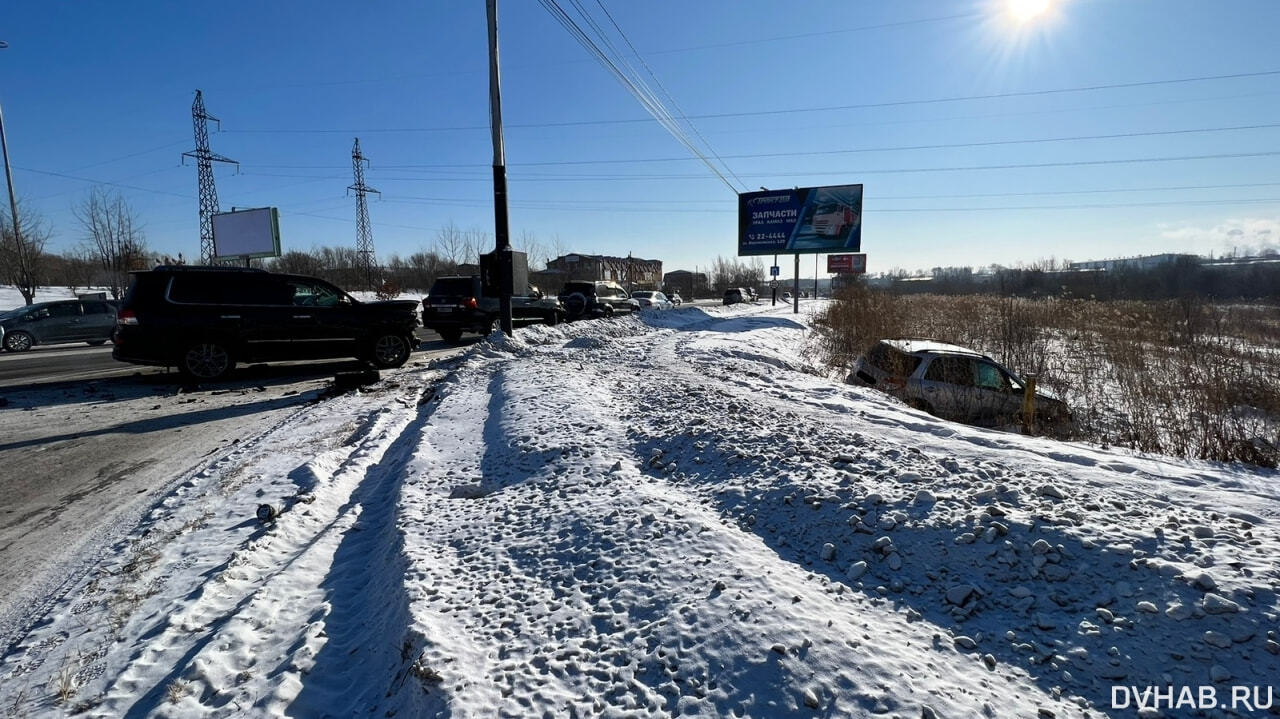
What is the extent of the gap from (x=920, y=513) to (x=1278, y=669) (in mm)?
1461

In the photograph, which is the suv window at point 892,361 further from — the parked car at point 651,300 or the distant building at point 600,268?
the distant building at point 600,268

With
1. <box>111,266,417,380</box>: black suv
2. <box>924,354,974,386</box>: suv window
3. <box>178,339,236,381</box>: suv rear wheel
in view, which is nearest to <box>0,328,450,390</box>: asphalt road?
<box>111,266,417,380</box>: black suv

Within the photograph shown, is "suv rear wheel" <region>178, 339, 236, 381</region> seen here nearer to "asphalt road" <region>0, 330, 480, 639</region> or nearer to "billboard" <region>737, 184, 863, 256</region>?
"asphalt road" <region>0, 330, 480, 639</region>

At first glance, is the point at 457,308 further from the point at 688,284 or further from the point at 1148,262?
the point at 688,284

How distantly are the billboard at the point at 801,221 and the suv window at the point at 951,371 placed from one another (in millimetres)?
22818

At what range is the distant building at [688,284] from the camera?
81150mm

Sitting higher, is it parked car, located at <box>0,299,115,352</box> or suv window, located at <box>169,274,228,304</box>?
suv window, located at <box>169,274,228,304</box>

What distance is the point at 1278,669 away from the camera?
2043 millimetres

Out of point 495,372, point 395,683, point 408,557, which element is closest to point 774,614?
point 395,683

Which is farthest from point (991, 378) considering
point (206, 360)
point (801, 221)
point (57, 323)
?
point (57, 323)

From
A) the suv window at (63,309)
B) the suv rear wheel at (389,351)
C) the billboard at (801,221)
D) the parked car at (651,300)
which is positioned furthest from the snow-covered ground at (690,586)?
the parked car at (651,300)

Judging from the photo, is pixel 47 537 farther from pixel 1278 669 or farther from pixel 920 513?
pixel 1278 669

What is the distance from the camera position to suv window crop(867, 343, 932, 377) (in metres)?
8.76

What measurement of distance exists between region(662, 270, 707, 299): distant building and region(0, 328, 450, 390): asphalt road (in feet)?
222
